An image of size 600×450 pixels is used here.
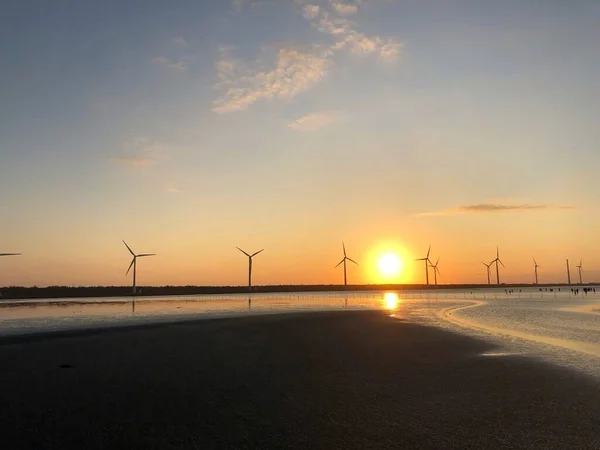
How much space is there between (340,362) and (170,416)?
365 inches

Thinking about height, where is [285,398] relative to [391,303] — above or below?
above

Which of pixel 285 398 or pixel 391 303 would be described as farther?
pixel 391 303

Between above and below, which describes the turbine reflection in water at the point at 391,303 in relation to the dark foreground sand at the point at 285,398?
below

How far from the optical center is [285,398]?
13.1 meters

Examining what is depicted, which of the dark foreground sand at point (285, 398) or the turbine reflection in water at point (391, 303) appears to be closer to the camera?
the dark foreground sand at point (285, 398)

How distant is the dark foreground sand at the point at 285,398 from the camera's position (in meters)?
9.77

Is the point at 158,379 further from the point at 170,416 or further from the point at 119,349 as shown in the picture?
the point at 119,349

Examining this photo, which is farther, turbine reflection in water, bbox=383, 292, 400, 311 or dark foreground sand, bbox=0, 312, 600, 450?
turbine reflection in water, bbox=383, 292, 400, 311

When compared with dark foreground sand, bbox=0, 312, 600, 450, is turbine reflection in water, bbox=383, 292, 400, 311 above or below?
below

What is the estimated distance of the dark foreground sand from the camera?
9773 mm

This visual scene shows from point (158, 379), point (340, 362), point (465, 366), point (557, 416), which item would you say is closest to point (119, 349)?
point (158, 379)

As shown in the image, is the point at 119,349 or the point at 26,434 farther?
the point at 119,349

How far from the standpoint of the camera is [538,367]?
59.3 feet

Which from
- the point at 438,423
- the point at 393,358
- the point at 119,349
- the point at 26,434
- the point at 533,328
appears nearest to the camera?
the point at 26,434
